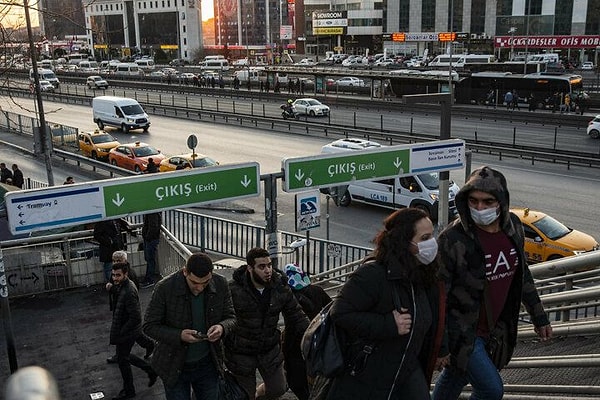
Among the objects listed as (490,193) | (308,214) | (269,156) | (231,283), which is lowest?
(269,156)

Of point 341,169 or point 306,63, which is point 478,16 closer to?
point 306,63

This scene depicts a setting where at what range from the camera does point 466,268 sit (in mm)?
3512

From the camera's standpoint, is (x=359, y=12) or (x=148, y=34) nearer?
(x=359, y=12)

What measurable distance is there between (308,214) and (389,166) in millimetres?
3580

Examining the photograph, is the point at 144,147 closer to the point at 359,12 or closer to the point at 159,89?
the point at 159,89

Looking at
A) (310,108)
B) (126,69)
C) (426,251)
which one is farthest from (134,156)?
(126,69)

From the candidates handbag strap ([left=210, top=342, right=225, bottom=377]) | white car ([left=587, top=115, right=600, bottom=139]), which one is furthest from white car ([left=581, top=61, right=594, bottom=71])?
handbag strap ([left=210, top=342, right=225, bottom=377])

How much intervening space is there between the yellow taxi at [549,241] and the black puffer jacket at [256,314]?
34.3 feet

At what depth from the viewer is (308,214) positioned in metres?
11.3

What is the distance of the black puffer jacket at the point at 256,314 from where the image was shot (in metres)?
4.96

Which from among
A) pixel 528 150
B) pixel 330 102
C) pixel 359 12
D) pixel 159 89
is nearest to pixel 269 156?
pixel 528 150

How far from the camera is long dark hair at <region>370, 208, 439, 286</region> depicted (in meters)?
3.10

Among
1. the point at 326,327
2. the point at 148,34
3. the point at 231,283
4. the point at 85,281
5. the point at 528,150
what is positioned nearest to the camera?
the point at 326,327

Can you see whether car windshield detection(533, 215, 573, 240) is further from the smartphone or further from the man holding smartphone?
the smartphone
